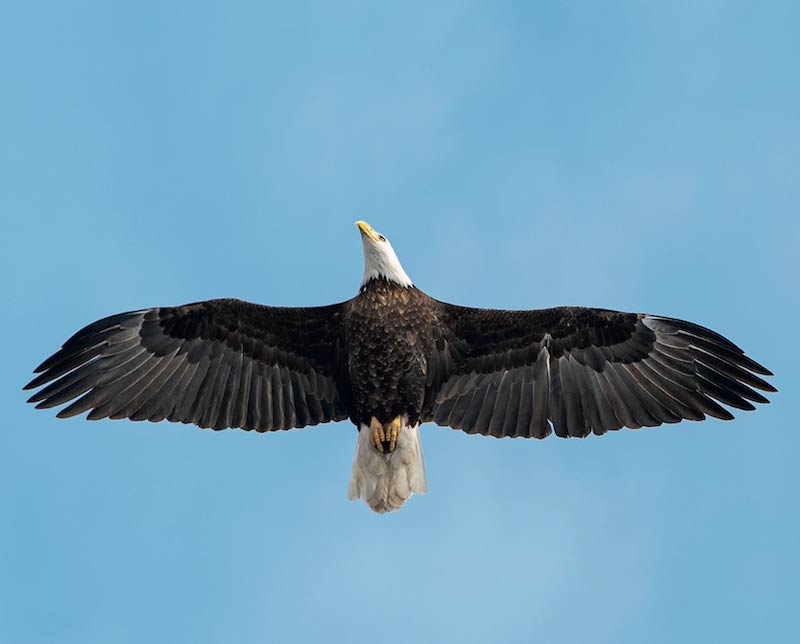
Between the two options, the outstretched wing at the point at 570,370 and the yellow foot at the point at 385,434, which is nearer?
the yellow foot at the point at 385,434

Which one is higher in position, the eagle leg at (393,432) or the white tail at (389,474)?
the eagle leg at (393,432)

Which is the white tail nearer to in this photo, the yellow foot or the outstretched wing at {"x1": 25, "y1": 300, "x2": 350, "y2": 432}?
the yellow foot

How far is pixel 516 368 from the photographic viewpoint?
44.9 feet

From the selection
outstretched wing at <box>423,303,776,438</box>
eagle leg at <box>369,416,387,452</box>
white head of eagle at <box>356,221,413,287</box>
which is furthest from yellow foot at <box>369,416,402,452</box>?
white head of eagle at <box>356,221,413,287</box>

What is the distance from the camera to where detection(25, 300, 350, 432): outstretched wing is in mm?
13305

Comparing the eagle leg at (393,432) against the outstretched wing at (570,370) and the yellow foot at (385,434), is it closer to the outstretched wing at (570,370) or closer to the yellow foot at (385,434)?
the yellow foot at (385,434)

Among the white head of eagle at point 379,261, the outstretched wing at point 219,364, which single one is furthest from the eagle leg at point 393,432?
the white head of eagle at point 379,261

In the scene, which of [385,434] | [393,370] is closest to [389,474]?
[385,434]

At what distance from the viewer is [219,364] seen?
44.5 feet

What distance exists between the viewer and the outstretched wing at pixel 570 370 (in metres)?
13.3

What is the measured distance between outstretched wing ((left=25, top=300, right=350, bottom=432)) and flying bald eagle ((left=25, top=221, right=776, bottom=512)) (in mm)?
13

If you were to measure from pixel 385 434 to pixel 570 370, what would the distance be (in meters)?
2.07

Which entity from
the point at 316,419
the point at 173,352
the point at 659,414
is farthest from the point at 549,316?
the point at 173,352

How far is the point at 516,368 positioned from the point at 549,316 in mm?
674
